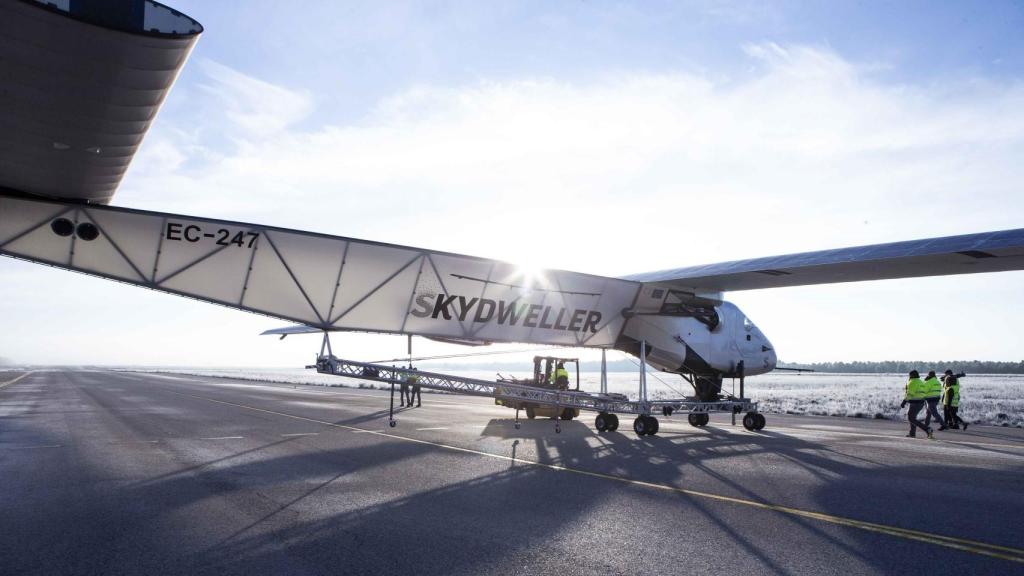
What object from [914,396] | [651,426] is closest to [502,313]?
[651,426]

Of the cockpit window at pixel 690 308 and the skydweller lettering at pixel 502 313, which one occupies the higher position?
the cockpit window at pixel 690 308

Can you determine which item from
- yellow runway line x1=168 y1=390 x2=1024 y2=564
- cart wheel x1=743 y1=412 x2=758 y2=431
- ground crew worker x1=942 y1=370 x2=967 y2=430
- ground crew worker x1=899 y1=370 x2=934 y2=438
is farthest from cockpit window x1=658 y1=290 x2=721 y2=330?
ground crew worker x1=942 y1=370 x2=967 y2=430

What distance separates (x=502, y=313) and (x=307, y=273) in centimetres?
476

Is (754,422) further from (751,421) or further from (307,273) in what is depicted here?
(307,273)

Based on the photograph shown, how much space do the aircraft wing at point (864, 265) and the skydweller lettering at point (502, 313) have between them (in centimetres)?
223

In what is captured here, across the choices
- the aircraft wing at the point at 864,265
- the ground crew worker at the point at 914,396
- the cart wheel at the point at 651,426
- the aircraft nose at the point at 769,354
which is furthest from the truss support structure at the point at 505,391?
the ground crew worker at the point at 914,396

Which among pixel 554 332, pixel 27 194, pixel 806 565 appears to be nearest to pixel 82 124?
pixel 27 194

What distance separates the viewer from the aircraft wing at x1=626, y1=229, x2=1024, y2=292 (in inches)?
504

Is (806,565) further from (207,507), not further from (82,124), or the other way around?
(82,124)

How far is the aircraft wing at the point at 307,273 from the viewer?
37.6 ft

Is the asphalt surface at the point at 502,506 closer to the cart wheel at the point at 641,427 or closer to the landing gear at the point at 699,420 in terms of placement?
the cart wheel at the point at 641,427

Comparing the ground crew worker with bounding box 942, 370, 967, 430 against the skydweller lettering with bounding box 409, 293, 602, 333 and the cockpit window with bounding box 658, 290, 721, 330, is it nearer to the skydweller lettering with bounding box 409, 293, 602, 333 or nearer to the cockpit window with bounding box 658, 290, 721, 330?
the cockpit window with bounding box 658, 290, 721, 330

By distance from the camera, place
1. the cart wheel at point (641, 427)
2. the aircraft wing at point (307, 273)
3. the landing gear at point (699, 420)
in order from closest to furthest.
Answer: the aircraft wing at point (307, 273)
the cart wheel at point (641, 427)
the landing gear at point (699, 420)

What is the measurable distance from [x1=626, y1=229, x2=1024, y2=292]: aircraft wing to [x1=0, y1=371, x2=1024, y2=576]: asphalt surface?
4.16 m
